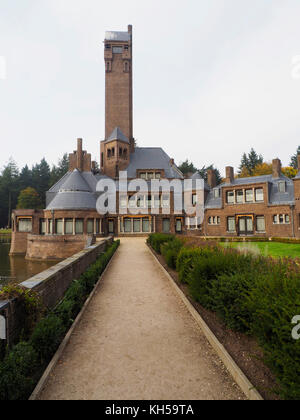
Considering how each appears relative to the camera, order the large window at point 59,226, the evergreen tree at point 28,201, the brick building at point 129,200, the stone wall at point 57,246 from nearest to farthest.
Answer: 1. the stone wall at point 57,246
2. the brick building at point 129,200
3. the large window at point 59,226
4. the evergreen tree at point 28,201

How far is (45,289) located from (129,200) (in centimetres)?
3347

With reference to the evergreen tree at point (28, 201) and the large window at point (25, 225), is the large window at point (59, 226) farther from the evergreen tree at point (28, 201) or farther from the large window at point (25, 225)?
the evergreen tree at point (28, 201)

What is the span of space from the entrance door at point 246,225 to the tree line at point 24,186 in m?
61.9

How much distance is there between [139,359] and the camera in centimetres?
457

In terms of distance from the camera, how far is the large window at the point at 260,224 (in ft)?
105

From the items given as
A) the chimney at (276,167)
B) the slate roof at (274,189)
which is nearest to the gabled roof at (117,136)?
the slate roof at (274,189)

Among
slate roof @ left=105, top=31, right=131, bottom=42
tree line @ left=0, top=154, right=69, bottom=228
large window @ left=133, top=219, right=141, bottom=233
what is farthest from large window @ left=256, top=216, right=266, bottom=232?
tree line @ left=0, top=154, right=69, bottom=228

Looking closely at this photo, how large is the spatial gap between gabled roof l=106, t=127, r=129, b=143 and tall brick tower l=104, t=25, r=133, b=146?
7.71 feet

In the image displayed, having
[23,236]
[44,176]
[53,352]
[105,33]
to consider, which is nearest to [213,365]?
[53,352]

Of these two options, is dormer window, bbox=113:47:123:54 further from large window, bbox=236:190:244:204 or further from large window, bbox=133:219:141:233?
large window, bbox=236:190:244:204

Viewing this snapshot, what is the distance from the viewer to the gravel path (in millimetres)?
3629

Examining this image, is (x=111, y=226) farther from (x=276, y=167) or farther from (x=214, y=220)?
(x=276, y=167)

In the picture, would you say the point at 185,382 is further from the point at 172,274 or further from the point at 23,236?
the point at 23,236

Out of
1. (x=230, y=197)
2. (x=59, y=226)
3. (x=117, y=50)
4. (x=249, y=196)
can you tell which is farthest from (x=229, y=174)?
Answer: (x=117, y=50)
